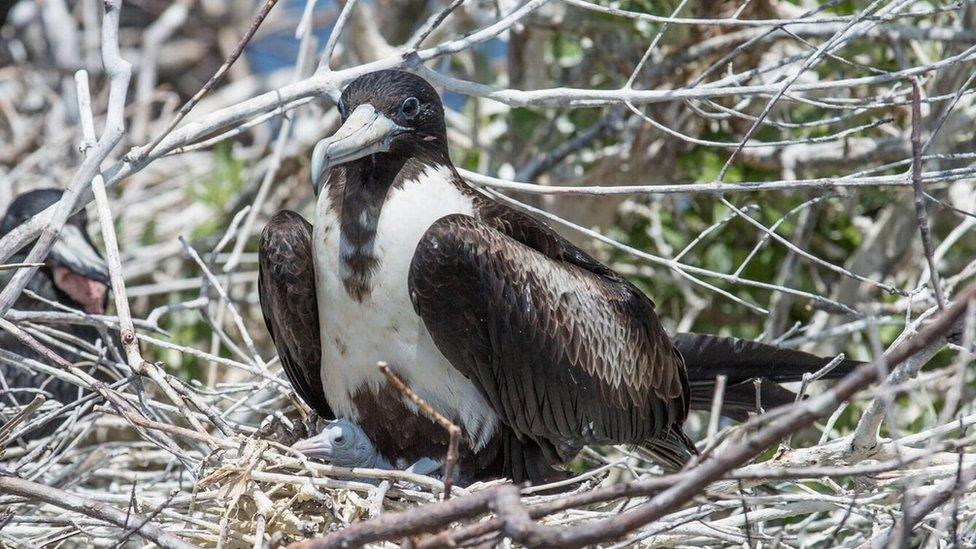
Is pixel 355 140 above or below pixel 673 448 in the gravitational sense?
above

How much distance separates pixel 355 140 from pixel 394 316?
1.42ft

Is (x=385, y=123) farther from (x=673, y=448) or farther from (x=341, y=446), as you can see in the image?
(x=673, y=448)

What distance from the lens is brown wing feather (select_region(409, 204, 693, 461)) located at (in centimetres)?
310

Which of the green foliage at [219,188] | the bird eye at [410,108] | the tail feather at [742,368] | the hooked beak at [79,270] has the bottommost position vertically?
the tail feather at [742,368]

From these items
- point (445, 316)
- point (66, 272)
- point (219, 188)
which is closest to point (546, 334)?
point (445, 316)

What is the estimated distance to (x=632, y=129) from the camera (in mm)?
4449

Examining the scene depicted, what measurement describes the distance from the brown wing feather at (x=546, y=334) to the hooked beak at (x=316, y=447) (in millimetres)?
411

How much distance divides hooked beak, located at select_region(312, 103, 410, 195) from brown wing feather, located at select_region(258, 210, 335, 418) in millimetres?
251

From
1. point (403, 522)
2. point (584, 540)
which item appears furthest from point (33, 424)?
point (584, 540)

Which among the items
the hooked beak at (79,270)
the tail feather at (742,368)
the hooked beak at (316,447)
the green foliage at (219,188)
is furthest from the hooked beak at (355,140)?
the green foliage at (219,188)

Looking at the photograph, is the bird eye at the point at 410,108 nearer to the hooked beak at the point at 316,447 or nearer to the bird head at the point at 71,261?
the hooked beak at the point at 316,447

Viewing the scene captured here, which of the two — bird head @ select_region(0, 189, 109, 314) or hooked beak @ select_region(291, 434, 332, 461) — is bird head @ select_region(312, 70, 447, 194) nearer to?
hooked beak @ select_region(291, 434, 332, 461)

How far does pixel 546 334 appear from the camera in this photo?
3256 millimetres

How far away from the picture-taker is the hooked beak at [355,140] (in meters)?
3.05
